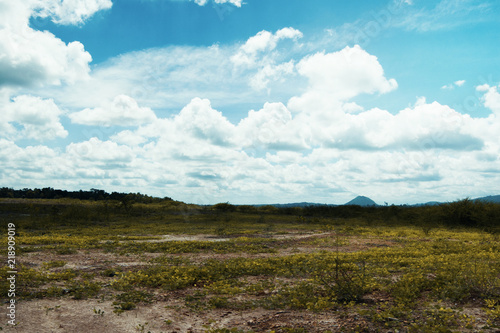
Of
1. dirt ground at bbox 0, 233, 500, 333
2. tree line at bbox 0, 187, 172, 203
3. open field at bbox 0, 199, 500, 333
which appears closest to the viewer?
dirt ground at bbox 0, 233, 500, 333

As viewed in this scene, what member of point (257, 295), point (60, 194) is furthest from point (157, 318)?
point (60, 194)

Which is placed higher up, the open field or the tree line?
the tree line

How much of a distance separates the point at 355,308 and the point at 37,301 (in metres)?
9.08

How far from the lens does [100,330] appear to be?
25.0 ft

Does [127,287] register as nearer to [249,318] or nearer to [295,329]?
[249,318]

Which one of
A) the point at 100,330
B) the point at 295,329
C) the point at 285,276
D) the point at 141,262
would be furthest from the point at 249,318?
the point at 141,262

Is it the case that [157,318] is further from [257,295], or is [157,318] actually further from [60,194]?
[60,194]

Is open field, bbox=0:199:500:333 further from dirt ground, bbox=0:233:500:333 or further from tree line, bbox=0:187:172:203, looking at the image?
tree line, bbox=0:187:172:203

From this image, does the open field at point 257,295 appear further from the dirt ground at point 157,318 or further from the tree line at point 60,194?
the tree line at point 60,194

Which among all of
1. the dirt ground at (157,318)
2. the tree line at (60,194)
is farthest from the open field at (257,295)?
the tree line at (60,194)

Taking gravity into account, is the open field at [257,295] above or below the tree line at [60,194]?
below

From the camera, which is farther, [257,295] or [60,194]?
[60,194]

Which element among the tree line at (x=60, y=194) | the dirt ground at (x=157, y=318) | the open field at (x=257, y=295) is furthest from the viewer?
the tree line at (x=60, y=194)

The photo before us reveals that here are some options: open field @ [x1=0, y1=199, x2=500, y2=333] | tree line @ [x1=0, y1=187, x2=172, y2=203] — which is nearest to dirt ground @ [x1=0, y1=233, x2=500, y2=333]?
open field @ [x1=0, y1=199, x2=500, y2=333]
